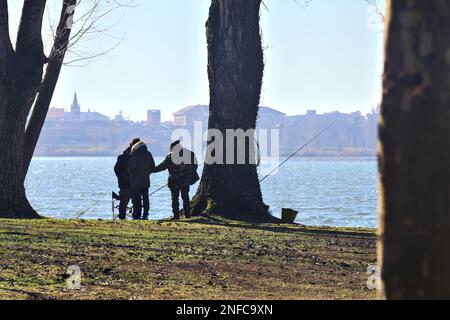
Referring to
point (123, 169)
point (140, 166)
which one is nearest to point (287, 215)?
point (140, 166)

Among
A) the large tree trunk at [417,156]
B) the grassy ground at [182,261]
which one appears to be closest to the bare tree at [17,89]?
the grassy ground at [182,261]

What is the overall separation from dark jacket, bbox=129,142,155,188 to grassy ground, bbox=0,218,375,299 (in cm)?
370

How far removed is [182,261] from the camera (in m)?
12.0

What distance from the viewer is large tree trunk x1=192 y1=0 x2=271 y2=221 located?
18.9 meters

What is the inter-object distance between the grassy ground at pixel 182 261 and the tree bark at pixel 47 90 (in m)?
4.86

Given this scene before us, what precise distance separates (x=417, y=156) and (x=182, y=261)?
6.58m

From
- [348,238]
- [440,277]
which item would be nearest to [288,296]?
[440,277]

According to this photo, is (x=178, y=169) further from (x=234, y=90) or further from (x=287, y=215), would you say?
Answer: (x=287, y=215)

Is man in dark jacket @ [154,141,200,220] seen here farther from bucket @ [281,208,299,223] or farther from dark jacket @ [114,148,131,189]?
bucket @ [281,208,299,223]

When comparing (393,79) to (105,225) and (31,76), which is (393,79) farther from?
(31,76)

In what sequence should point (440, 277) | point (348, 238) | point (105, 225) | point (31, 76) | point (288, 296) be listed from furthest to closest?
point (31, 76) < point (105, 225) < point (348, 238) < point (288, 296) < point (440, 277)

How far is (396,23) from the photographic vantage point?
583cm

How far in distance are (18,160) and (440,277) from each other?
14.2 m

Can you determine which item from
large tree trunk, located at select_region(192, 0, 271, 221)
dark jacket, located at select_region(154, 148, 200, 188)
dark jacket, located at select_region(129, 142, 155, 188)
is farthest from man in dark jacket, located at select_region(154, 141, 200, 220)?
large tree trunk, located at select_region(192, 0, 271, 221)
